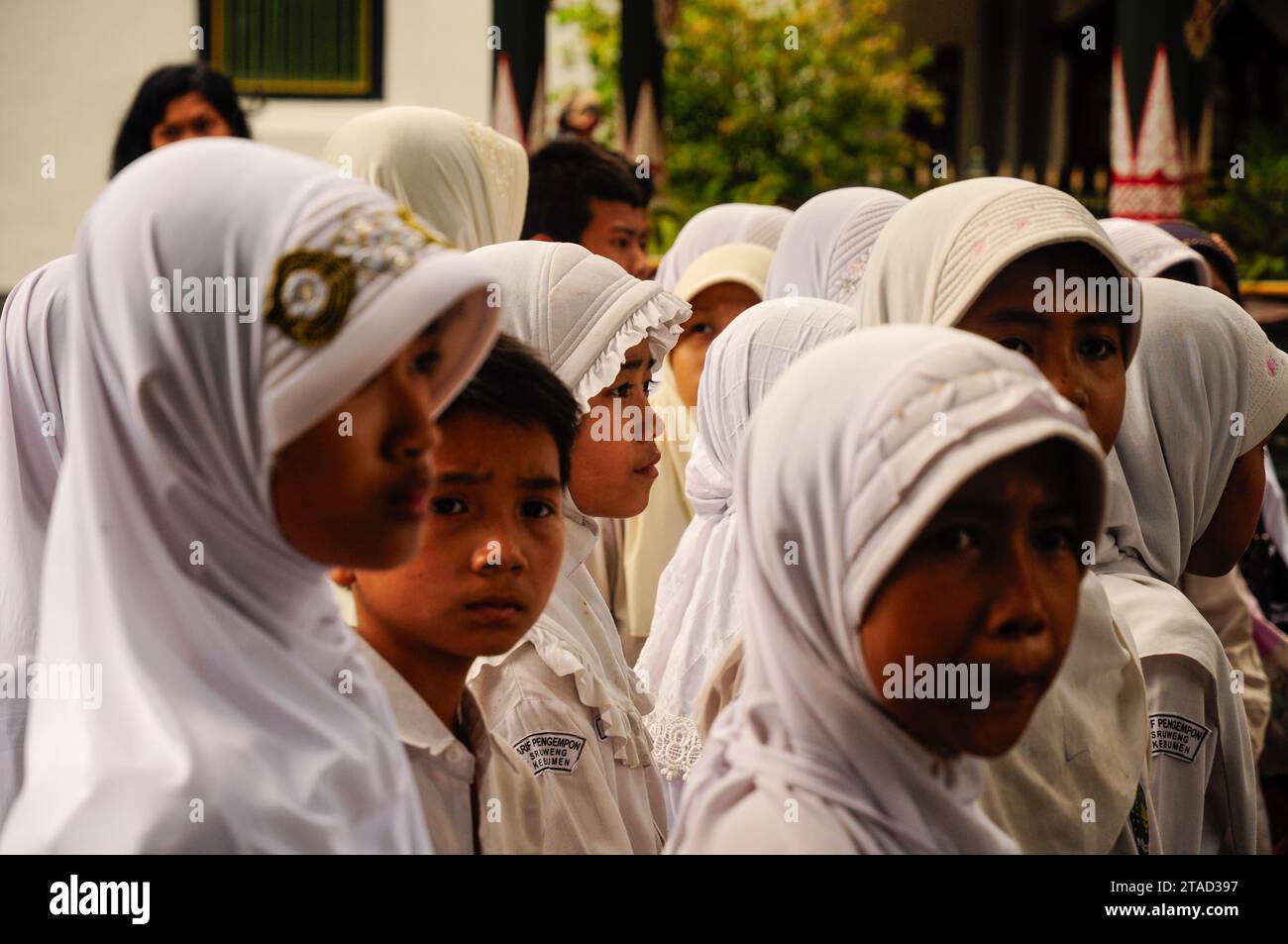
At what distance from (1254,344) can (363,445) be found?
2.06m

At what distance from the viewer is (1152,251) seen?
172 inches

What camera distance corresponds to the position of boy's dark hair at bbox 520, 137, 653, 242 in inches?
175

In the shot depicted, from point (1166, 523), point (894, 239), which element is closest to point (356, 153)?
point (894, 239)

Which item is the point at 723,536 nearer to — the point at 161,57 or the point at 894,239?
the point at 894,239

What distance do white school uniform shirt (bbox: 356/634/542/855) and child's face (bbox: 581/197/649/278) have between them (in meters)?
2.69

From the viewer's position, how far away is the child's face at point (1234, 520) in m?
2.86

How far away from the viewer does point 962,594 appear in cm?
146

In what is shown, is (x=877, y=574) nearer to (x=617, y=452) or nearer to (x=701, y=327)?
(x=617, y=452)

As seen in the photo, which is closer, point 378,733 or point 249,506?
point 249,506

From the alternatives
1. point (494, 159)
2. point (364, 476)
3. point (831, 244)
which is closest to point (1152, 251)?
point (831, 244)

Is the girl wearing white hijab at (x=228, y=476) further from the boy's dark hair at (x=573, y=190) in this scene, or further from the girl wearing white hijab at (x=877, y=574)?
the boy's dark hair at (x=573, y=190)

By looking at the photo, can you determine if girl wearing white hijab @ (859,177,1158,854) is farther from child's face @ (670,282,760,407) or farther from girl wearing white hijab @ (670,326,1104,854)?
child's face @ (670,282,760,407)

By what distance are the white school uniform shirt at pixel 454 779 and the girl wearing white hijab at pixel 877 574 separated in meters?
0.38
